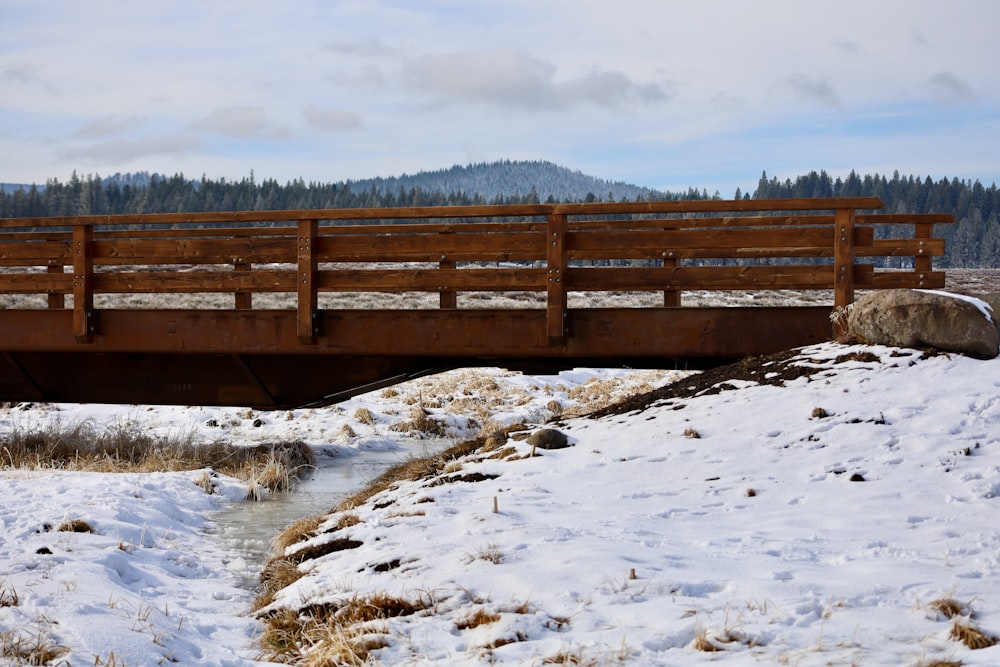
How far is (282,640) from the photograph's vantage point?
225 inches

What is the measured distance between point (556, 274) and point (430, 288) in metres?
1.57

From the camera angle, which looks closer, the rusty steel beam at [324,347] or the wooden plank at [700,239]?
the wooden plank at [700,239]

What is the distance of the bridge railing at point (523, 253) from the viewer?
10.7 meters

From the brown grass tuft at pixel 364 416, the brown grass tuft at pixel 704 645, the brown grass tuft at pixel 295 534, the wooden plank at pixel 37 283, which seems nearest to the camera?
the brown grass tuft at pixel 704 645

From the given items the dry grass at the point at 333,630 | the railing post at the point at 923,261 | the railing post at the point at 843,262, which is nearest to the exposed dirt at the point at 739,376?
the railing post at the point at 843,262

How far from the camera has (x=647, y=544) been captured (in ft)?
20.4

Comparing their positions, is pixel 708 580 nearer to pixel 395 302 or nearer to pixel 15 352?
pixel 15 352

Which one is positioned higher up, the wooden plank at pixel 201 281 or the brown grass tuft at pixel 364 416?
the wooden plank at pixel 201 281

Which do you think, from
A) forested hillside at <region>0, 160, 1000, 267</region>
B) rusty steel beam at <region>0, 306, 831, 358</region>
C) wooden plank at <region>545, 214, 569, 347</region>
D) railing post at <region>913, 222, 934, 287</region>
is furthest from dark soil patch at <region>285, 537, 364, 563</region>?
forested hillside at <region>0, 160, 1000, 267</region>

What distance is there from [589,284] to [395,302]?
25019 millimetres

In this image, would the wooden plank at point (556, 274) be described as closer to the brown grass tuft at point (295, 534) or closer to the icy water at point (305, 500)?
the icy water at point (305, 500)

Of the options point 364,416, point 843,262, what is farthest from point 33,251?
point 843,262

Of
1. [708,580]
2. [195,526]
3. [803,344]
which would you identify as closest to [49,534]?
[195,526]

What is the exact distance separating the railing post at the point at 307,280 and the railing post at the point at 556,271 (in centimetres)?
274
